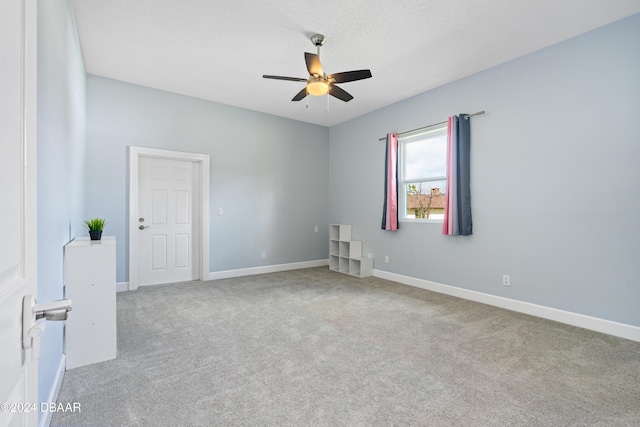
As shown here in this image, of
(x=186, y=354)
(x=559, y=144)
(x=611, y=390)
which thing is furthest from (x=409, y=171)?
(x=186, y=354)

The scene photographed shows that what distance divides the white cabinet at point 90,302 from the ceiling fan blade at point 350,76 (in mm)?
2521

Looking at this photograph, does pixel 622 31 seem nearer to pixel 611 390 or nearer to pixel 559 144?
pixel 559 144

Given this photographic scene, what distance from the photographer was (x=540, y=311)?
337 cm

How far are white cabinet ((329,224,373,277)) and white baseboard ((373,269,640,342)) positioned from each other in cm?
79

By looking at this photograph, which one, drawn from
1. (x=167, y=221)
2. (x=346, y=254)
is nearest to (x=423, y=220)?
(x=346, y=254)

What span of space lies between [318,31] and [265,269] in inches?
154

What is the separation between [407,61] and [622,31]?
1.95m

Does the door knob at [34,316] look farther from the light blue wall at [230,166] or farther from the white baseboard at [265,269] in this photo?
the white baseboard at [265,269]

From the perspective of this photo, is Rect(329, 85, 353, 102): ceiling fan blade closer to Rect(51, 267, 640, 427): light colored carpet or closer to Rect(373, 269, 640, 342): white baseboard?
Rect(51, 267, 640, 427): light colored carpet

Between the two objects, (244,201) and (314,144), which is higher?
(314,144)

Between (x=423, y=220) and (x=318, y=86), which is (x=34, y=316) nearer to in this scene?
(x=318, y=86)

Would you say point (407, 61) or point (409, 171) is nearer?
point (407, 61)

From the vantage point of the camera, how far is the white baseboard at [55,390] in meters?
1.58

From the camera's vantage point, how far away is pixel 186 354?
2.46 m
